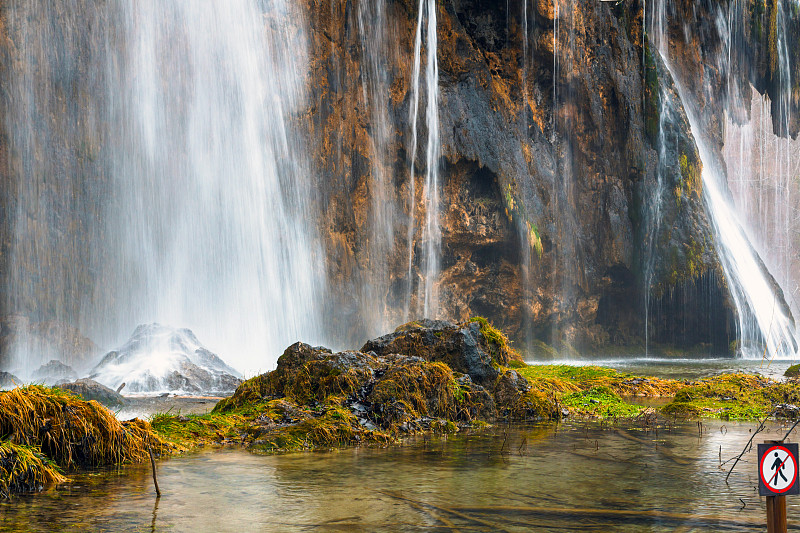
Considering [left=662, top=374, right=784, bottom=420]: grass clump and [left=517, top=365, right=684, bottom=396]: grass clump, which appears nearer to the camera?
[left=662, top=374, right=784, bottom=420]: grass clump

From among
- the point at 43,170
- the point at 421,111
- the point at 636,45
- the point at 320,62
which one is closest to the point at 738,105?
the point at 636,45

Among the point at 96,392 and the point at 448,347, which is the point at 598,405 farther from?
the point at 96,392

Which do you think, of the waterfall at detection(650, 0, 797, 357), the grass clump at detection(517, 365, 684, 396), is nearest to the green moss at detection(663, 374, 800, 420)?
the grass clump at detection(517, 365, 684, 396)

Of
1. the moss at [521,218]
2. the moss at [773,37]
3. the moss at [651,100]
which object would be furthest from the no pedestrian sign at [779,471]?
the moss at [773,37]

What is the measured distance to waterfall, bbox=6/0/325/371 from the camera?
27938 mm

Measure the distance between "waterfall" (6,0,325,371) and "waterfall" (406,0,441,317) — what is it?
520 centimetres

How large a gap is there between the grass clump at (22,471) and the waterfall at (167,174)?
67.0 feet

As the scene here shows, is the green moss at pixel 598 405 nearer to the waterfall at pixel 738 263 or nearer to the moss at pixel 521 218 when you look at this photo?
the moss at pixel 521 218

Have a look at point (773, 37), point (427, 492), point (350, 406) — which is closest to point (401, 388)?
point (350, 406)

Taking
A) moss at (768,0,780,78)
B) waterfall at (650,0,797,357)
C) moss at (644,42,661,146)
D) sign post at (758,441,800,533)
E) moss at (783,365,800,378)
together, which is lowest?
moss at (783,365,800,378)

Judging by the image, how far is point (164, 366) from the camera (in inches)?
712

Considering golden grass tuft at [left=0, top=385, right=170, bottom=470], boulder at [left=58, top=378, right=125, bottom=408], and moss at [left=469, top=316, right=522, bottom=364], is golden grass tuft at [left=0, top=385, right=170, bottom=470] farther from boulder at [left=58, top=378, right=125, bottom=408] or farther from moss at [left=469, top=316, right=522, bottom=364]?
moss at [left=469, top=316, right=522, bottom=364]

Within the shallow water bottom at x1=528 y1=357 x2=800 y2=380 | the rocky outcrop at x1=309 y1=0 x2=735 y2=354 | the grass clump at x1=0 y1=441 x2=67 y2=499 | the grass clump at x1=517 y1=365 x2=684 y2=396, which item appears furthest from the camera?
the rocky outcrop at x1=309 y1=0 x2=735 y2=354

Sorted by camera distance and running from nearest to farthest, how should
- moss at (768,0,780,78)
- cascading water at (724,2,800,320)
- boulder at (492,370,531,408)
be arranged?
boulder at (492,370,531,408) < moss at (768,0,780,78) < cascading water at (724,2,800,320)
